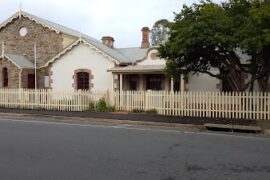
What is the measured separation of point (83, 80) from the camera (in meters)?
26.5

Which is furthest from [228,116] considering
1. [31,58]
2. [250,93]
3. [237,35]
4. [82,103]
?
[31,58]

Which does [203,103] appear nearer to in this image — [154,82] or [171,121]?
[171,121]

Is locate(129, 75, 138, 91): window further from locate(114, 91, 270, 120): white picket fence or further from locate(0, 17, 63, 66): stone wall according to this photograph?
locate(0, 17, 63, 66): stone wall

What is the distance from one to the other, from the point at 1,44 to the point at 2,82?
→ 5.38 m

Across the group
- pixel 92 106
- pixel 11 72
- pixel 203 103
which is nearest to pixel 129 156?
pixel 203 103

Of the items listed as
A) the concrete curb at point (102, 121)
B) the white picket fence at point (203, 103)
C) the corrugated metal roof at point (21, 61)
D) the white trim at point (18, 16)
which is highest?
the white trim at point (18, 16)

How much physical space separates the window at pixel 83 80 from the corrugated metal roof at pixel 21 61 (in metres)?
4.61

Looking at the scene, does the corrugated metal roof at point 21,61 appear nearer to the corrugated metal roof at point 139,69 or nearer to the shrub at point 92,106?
the corrugated metal roof at point 139,69

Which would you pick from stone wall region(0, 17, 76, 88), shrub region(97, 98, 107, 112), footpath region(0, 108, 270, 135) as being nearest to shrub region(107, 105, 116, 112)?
shrub region(97, 98, 107, 112)

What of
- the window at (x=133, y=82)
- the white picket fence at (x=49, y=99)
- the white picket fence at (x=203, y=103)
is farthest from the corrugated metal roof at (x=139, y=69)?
the white picket fence at (x=203, y=103)

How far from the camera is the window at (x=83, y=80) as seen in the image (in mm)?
26297

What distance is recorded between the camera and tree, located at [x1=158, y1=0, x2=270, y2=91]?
48.8 feet

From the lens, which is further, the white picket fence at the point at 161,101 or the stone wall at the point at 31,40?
the stone wall at the point at 31,40

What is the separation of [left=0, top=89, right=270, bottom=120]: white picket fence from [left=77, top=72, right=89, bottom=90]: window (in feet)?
13.7
